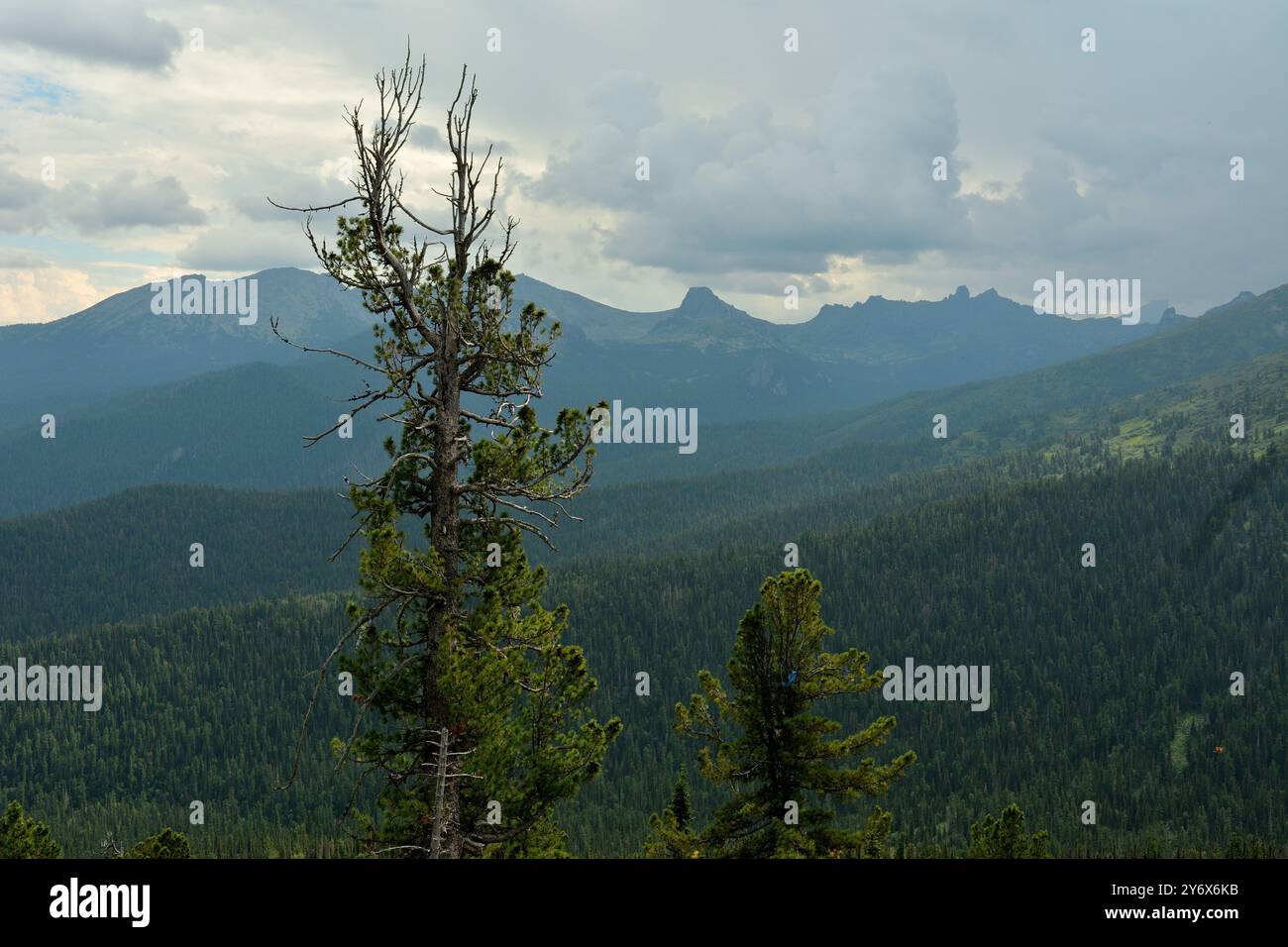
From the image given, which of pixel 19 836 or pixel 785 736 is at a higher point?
pixel 785 736

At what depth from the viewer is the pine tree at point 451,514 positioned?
21.5 m

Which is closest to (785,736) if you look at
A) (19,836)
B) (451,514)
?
(451,514)

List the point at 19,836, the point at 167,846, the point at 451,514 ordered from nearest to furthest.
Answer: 1. the point at 451,514
2. the point at 167,846
3. the point at 19,836

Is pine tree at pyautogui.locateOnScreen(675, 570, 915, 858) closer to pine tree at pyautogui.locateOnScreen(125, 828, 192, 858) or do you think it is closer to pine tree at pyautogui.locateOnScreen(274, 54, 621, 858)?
pine tree at pyautogui.locateOnScreen(274, 54, 621, 858)

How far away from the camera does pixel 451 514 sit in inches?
887

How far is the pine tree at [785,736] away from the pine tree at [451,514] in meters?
6.36

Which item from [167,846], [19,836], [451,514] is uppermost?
[451,514]

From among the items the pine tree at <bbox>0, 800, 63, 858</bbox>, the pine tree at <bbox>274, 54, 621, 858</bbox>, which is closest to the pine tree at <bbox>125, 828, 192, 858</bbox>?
the pine tree at <bbox>0, 800, 63, 858</bbox>

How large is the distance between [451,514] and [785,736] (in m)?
12.0

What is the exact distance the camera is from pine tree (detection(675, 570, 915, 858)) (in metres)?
27.3

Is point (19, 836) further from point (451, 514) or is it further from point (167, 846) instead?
point (451, 514)

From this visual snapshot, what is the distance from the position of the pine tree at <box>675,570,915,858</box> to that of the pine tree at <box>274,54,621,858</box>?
636cm

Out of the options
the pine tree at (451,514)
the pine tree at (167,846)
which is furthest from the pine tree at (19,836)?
the pine tree at (451,514)
